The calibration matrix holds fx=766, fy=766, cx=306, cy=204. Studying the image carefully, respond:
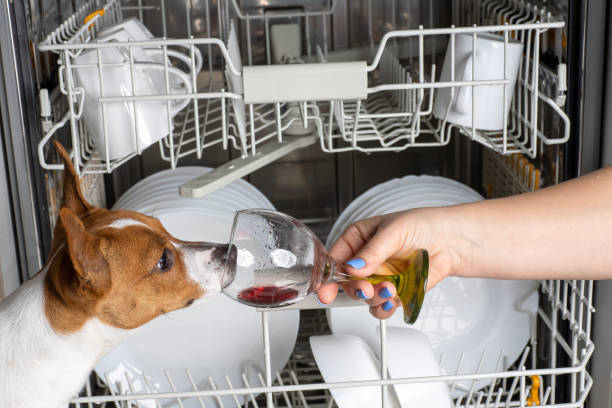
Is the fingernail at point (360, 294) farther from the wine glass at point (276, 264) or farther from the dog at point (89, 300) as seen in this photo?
the dog at point (89, 300)

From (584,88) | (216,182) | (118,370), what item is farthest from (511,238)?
(118,370)

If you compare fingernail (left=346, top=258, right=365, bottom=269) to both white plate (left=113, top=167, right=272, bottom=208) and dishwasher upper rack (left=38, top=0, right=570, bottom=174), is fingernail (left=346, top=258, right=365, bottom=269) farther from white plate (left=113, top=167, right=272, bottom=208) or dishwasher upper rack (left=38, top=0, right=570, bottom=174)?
white plate (left=113, top=167, right=272, bottom=208)

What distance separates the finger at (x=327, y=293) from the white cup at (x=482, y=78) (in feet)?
1.08

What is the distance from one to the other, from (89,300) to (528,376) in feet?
2.32

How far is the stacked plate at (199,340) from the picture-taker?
1228 millimetres

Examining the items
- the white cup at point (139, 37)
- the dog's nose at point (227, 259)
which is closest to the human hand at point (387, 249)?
the dog's nose at point (227, 259)

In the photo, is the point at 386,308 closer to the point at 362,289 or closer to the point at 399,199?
the point at 362,289

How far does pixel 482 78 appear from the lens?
1.05m

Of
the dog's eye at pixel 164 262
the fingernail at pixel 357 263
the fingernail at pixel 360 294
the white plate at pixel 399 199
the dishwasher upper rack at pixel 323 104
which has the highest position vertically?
the dishwasher upper rack at pixel 323 104

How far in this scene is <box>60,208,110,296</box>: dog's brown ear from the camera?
2.48 ft

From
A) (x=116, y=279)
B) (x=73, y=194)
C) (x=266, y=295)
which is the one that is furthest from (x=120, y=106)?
(x=266, y=295)

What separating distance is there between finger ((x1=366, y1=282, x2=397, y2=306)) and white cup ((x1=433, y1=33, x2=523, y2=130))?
12.6 inches

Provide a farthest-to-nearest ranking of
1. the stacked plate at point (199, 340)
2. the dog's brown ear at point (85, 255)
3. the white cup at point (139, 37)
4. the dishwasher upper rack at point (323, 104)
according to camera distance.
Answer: the stacked plate at point (199, 340)
the white cup at point (139, 37)
the dishwasher upper rack at point (323, 104)
the dog's brown ear at point (85, 255)

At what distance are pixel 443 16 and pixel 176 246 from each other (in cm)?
92
